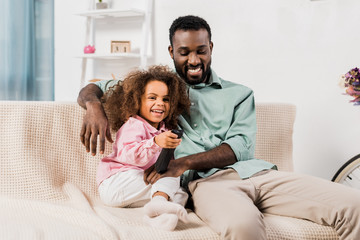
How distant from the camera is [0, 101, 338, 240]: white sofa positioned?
4.44 feet

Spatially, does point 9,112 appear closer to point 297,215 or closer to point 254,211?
point 254,211

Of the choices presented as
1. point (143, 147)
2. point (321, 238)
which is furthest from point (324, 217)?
point (143, 147)

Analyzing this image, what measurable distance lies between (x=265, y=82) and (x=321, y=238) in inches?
68.2

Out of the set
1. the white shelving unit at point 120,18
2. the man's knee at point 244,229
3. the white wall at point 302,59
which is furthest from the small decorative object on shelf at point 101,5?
the man's knee at point 244,229

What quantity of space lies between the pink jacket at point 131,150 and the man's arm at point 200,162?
0.18ft

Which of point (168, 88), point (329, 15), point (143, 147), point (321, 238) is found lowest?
point (321, 238)

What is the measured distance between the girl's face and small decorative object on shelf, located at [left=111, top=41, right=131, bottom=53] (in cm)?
223

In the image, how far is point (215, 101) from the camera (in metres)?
1.83

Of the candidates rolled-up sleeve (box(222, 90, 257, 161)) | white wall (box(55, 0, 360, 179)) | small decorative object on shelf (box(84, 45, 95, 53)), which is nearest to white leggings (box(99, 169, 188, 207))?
rolled-up sleeve (box(222, 90, 257, 161))

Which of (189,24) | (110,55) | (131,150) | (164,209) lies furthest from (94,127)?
(110,55)

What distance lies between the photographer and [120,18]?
12.8 ft

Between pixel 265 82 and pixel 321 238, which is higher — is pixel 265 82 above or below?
above

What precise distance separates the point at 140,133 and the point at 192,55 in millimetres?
424

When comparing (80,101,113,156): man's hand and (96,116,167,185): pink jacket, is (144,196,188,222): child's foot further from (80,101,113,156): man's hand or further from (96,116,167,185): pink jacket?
(80,101,113,156): man's hand
